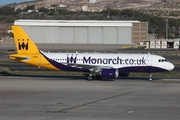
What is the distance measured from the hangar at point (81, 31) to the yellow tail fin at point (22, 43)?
87.6 metres

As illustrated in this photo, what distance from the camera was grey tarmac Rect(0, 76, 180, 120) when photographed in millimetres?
29575

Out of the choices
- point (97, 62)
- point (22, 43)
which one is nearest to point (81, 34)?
point (22, 43)

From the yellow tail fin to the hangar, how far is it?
87.6 metres

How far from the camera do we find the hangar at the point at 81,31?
465ft

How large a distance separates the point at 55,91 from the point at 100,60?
11.5 m

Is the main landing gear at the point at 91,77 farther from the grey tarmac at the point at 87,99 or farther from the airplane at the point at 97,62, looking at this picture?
the grey tarmac at the point at 87,99

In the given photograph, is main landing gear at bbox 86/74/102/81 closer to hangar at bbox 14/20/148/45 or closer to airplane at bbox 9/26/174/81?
→ airplane at bbox 9/26/174/81

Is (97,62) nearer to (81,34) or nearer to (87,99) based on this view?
(87,99)

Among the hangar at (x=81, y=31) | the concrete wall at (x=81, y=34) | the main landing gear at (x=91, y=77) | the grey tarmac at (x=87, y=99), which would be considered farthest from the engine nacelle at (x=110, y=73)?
the concrete wall at (x=81, y=34)

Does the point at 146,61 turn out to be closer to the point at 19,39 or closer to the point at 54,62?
the point at 54,62

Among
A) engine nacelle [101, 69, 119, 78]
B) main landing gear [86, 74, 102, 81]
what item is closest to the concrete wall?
main landing gear [86, 74, 102, 81]

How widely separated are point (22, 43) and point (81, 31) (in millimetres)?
90156

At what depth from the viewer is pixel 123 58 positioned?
51875 mm

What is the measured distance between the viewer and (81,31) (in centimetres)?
14312
